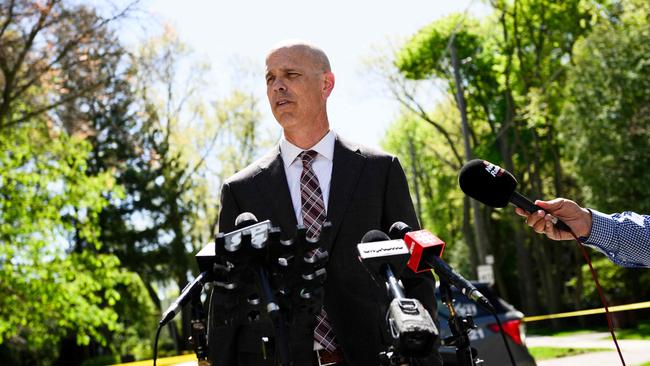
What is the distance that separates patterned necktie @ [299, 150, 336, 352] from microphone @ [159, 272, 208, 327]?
34.3 inches

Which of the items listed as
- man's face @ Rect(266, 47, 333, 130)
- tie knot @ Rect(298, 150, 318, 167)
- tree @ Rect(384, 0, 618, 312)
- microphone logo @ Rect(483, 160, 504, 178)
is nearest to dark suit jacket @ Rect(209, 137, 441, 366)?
tie knot @ Rect(298, 150, 318, 167)

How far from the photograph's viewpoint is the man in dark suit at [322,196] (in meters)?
3.16

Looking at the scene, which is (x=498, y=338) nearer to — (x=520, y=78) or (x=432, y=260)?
(x=432, y=260)

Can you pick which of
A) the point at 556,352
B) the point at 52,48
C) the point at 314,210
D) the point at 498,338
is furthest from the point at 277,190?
the point at 556,352

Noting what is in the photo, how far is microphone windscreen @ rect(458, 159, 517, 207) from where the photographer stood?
287cm

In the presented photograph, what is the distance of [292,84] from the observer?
350cm

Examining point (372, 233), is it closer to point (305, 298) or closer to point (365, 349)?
point (305, 298)

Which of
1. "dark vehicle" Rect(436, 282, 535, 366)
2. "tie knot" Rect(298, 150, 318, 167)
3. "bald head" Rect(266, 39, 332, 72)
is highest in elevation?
"bald head" Rect(266, 39, 332, 72)

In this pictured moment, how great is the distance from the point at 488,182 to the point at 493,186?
0.03 m

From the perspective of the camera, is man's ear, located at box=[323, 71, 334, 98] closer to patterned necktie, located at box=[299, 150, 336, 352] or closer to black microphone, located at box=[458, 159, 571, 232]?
patterned necktie, located at box=[299, 150, 336, 352]

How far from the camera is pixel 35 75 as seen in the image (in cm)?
1602

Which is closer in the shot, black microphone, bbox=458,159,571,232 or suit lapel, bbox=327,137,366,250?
black microphone, bbox=458,159,571,232

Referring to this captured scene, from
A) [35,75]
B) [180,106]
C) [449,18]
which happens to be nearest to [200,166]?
[180,106]

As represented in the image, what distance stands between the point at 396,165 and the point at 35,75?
46.2 ft
